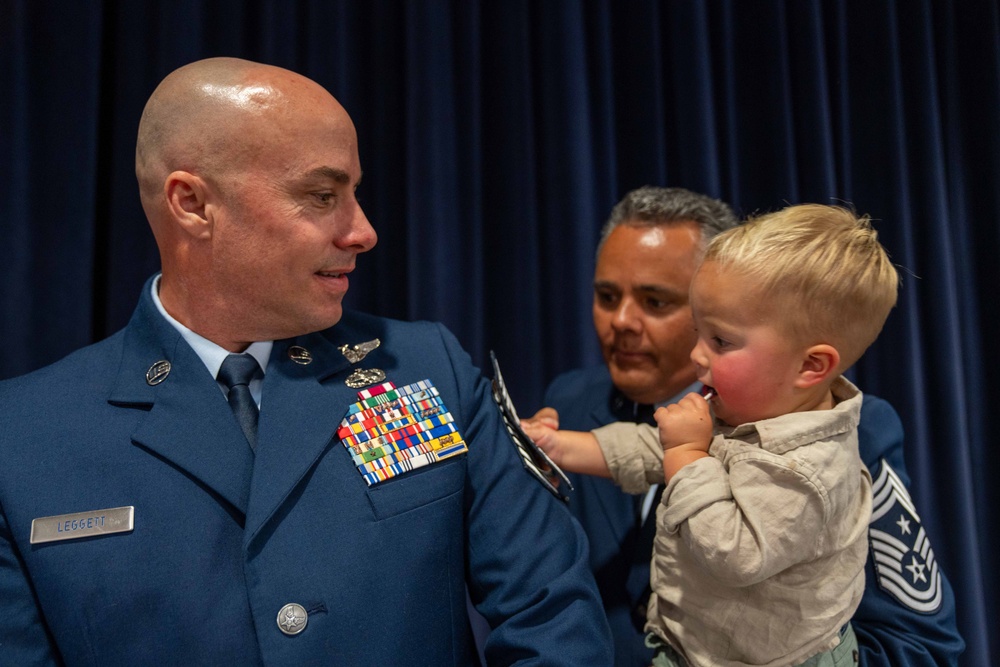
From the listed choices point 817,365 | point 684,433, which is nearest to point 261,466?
point 684,433

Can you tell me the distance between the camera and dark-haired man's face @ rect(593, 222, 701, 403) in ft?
6.39

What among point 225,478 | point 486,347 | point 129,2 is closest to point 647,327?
point 486,347

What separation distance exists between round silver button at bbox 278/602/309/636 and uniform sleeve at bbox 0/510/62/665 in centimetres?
37

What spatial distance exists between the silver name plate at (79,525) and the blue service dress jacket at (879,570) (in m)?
1.03

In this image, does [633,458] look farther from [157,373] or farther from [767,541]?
[157,373]

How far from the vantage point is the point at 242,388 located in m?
1.45

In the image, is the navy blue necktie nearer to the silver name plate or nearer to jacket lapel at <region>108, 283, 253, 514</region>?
jacket lapel at <region>108, 283, 253, 514</region>

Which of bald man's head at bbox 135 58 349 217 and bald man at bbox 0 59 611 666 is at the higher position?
bald man's head at bbox 135 58 349 217

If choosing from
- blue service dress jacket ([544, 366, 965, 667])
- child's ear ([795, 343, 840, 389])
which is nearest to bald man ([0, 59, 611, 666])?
blue service dress jacket ([544, 366, 965, 667])

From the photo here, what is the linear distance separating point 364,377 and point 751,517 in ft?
2.41

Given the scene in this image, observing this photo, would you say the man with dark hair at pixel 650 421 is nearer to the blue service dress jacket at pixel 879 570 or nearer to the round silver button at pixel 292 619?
the blue service dress jacket at pixel 879 570

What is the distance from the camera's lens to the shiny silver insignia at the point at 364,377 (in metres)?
1.54

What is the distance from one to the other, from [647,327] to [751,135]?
88cm

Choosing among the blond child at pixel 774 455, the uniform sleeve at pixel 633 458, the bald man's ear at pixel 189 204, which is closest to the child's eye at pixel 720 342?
the blond child at pixel 774 455
